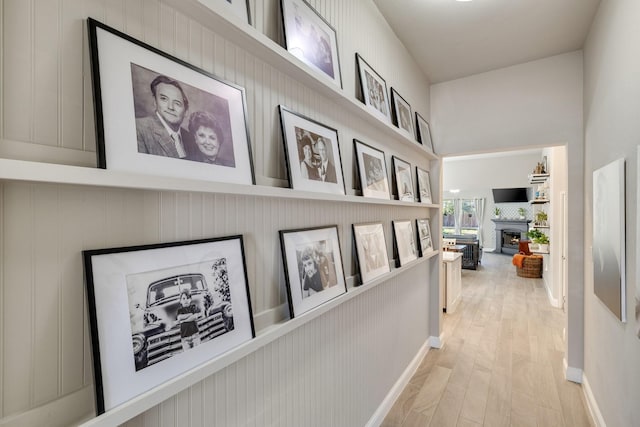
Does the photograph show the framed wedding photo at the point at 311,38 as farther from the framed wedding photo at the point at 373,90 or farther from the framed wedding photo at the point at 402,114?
the framed wedding photo at the point at 402,114

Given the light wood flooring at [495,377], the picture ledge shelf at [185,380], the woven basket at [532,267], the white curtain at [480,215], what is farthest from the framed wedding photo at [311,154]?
the white curtain at [480,215]

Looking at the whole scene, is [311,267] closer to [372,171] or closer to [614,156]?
[372,171]

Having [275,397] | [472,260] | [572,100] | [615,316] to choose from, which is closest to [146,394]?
[275,397]

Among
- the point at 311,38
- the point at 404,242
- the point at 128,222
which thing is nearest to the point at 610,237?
the point at 404,242

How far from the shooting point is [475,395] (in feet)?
8.30

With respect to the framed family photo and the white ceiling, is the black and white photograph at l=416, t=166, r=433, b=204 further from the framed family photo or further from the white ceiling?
the framed family photo

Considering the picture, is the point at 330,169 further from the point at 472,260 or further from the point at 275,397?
the point at 472,260

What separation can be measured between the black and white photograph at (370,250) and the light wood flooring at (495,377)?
1.18 m

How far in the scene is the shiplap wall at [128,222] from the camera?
0.60 metres

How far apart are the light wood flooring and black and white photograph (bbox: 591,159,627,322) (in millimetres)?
1019

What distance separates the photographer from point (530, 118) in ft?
9.75

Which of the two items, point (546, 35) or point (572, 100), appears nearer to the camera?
point (546, 35)

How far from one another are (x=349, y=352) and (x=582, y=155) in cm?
272

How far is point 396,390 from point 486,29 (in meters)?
3.00
